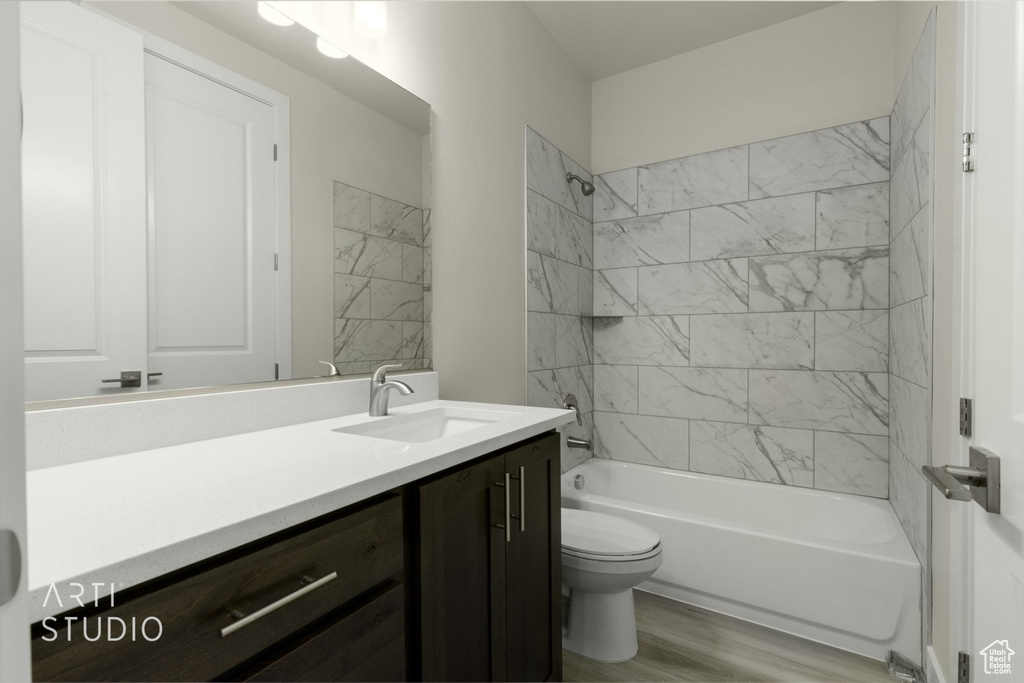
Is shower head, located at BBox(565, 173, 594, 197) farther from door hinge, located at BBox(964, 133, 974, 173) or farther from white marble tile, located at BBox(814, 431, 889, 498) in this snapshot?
door hinge, located at BBox(964, 133, 974, 173)

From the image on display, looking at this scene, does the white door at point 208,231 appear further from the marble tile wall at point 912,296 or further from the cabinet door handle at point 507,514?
the marble tile wall at point 912,296

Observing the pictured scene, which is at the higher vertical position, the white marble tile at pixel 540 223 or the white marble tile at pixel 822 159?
the white marble tile at pixel 822 159

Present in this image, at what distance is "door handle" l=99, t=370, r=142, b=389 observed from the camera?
104 centimetres

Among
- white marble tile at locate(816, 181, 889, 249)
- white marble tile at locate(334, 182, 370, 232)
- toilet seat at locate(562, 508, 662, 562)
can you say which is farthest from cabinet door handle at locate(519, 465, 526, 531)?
white marble tile at locate(816, 181, 889, 249)

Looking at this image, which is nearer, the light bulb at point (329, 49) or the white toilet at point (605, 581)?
the light bulb at point (329, 49)

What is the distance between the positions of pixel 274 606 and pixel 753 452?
2.57 meters

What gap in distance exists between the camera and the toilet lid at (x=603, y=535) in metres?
1.78

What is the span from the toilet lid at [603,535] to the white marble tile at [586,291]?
4.28 ft

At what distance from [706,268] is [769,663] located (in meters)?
1.86

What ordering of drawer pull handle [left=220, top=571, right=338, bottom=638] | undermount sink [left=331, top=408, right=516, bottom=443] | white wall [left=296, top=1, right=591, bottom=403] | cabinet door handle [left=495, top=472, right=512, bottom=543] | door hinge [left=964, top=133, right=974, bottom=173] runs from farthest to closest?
1. white wall [left=296, top=1, right=591, bottom=403]
2. undermount sink [left=331, top=408, right=516, bottom=443]
3. cabinet door handle [left=495, top=472, right=512, bottom=543]
4. door hinge [left=964, top=133, right=974, bottom=173]
5. drawer pull handle [left=220, top=571, right=338, bottom=638]

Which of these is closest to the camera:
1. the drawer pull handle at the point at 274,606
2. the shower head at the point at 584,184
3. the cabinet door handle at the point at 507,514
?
the drawer pull handle at the point at 274,606

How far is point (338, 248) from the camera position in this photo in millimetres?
1510

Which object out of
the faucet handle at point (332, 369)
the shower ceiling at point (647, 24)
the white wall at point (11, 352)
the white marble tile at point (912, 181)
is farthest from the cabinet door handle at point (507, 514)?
the shower ceiling at point (647, 24)

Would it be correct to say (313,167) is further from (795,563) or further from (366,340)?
(795,563)
